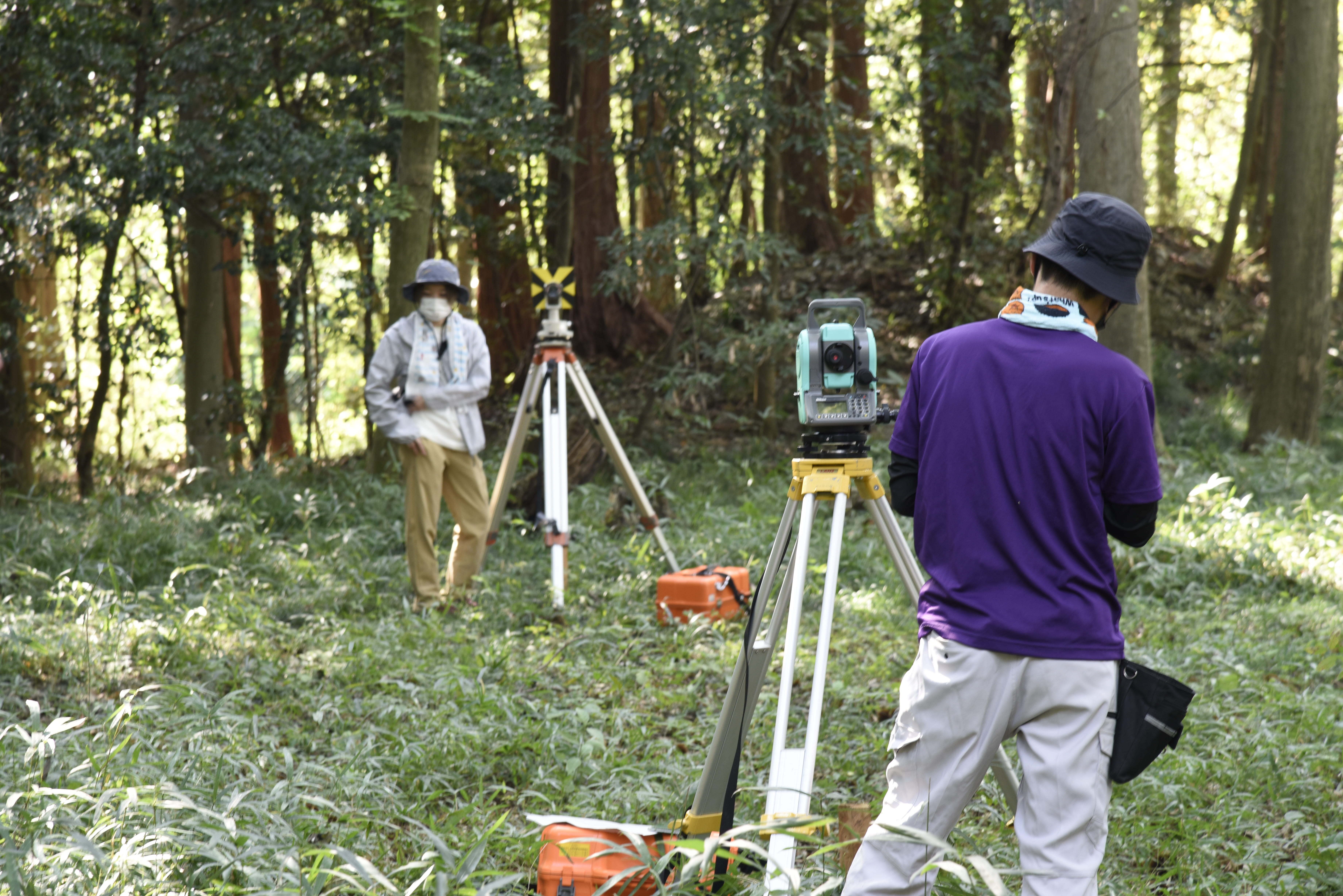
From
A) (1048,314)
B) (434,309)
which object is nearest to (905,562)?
(1048,314)

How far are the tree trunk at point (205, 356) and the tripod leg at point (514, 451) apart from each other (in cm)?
467

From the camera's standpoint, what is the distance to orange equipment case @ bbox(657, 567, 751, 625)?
17.0ft

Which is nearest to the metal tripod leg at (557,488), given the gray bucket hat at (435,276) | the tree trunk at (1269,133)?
the gray bucket hat at (435,276)

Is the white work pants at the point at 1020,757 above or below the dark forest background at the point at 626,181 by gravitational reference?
below

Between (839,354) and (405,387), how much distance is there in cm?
372

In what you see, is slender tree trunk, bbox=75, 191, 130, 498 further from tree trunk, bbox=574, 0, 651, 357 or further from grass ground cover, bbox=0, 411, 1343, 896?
tree trunk, bbox=574, 0, 651, 357

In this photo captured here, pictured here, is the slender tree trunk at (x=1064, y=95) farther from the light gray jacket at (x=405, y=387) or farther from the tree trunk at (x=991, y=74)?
the light gray jacket at (x=405, y=387)

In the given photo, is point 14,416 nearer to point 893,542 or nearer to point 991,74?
point 991,74

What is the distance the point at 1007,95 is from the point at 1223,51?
1125 cm

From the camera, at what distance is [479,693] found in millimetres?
4195

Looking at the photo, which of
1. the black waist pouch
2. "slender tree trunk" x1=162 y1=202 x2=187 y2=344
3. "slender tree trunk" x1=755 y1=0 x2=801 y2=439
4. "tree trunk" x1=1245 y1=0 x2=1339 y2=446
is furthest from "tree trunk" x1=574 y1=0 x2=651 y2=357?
the black waist pouch

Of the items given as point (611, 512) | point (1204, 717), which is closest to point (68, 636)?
point (611, 512)

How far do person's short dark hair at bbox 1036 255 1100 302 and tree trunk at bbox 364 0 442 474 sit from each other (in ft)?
21.4

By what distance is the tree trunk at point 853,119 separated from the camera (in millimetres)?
8781
